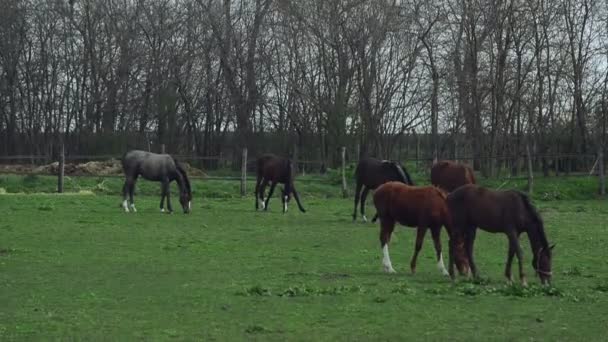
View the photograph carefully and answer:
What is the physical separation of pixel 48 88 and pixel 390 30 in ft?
53.8

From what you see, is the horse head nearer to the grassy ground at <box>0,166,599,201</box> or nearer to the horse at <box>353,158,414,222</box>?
the horse at <box>353,158,414,222</box>

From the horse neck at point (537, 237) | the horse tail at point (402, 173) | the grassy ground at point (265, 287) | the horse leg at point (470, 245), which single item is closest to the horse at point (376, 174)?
the horse tail at point (402, 173)

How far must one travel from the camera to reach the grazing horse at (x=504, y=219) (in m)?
12.2

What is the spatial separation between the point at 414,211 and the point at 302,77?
3066 centimetres

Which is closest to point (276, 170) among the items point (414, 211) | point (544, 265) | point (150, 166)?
point (150, 166)

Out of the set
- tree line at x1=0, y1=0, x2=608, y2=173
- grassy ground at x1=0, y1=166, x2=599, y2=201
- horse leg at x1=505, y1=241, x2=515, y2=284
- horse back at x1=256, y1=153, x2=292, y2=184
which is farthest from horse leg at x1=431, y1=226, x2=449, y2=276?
tree line at x1=0, y1=0, x2=608, y2=173

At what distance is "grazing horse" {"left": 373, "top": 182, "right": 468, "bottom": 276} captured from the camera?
44.3ft

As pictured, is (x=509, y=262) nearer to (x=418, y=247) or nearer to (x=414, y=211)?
(x=418, y=247)

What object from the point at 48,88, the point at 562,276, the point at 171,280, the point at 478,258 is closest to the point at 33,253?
the point at 171,280

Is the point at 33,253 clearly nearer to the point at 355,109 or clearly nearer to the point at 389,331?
the point at 389,331

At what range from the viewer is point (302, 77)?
43.9 m

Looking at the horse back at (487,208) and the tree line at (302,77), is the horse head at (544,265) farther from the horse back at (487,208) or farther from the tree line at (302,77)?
the tree line at (302,77)

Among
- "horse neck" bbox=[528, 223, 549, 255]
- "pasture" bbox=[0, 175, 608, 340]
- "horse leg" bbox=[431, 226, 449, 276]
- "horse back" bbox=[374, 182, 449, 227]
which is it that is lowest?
"pasture" bbox=[0, 175, 608, 340]

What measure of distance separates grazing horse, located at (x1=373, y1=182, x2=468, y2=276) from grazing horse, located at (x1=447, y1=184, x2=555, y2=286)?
0.44m
